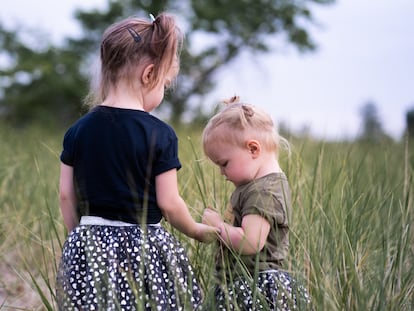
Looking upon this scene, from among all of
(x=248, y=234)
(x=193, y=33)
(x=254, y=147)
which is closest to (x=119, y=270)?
(x=248, y=234)

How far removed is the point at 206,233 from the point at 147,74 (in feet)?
1.77

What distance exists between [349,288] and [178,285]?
53 centimetres

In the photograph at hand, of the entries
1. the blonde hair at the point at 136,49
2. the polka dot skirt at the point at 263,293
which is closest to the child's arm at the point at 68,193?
the blonde hair at the point at 136,49

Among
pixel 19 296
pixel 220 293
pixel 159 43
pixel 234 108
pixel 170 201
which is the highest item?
pixel 159 43

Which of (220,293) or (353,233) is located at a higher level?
(353,233)

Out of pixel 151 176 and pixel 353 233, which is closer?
pixel 151 176

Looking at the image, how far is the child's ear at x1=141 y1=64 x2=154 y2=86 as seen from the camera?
227 centimetres

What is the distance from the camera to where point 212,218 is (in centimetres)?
237

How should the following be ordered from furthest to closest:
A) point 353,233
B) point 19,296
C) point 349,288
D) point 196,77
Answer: point 196,77, point 19,296, point 353,233, point 349,288

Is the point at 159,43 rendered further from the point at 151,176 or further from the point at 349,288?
the point at 349,288

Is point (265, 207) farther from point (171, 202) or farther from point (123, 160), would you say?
point (123, 160)

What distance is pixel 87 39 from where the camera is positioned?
1472 centimetres

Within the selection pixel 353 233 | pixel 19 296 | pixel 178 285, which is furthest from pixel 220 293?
pixel 19 296

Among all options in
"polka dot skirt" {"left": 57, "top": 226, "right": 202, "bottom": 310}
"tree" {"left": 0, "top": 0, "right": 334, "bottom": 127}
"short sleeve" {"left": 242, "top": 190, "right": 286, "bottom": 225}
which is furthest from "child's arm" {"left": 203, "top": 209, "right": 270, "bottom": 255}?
"tree" {"left": 0, "top": 0, "right": 334, "bottom": 127}
